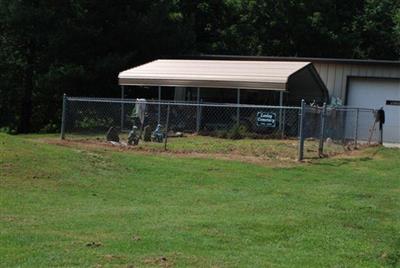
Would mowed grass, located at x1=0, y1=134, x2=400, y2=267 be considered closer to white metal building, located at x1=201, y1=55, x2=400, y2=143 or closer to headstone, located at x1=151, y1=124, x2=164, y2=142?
headstone, located at x1=151, y1=124, x2=164, y2=142

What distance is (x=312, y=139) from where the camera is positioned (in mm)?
22188

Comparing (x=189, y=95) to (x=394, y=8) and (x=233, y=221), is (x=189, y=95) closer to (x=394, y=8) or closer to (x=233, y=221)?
(x=394, y=8)

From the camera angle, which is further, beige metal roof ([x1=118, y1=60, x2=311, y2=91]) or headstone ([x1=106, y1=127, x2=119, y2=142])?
beige metal roof ([x1=118, y1=60, x2=311, y2=91])

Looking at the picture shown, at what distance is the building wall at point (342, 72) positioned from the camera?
27609 millimetres

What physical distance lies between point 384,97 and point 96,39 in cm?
1268

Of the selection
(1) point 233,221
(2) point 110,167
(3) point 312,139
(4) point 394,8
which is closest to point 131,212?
(1) point 233,221

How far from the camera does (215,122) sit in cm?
2598

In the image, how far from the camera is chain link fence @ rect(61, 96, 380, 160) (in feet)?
70.1

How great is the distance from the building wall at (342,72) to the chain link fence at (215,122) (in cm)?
168

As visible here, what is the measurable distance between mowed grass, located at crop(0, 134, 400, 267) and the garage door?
38.6ft

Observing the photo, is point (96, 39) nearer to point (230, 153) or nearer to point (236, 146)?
point (236, 146)

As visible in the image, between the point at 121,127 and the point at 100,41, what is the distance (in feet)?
23.6

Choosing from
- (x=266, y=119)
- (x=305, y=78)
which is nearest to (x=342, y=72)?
(x=305, y=78)

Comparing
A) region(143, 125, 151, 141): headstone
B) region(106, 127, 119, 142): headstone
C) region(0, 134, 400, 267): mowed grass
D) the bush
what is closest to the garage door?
the bush
